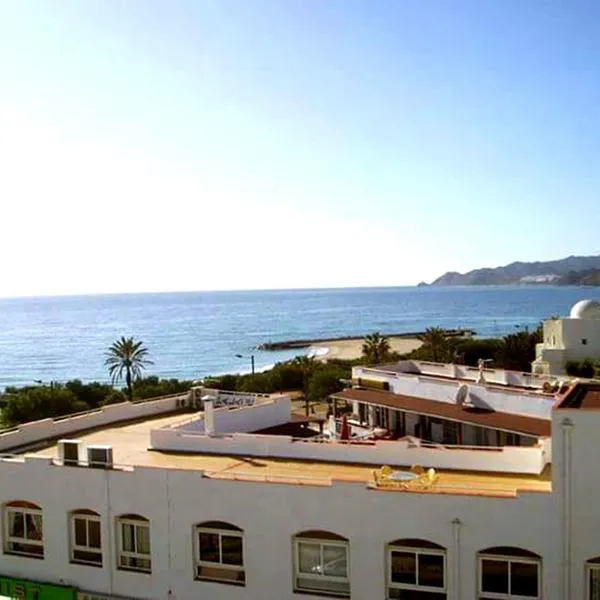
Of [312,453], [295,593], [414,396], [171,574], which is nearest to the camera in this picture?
[295,593]

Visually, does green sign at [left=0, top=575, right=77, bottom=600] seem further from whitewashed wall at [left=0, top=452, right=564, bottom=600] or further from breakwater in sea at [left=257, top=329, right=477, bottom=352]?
breakwater in sea at [left=257, top=329, right=477, bottom=352]

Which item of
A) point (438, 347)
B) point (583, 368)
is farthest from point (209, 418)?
point (438, 347)

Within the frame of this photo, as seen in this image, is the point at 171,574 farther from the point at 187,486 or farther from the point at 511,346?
the point at 511,346

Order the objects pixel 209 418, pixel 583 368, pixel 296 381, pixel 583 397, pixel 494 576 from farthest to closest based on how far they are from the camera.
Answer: pixel 296 381
pixel 583 368
pixel 209 418
pixel 583 397
pixel 494 576

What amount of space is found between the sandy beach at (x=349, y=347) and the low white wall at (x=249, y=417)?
111m

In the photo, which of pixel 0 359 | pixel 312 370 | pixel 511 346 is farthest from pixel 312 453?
pixel 0 359

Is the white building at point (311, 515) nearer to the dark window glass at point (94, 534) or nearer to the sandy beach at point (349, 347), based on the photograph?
the dark window glass at point (94, 534)

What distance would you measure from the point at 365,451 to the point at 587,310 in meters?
37.8

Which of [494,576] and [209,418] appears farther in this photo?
[209,418]

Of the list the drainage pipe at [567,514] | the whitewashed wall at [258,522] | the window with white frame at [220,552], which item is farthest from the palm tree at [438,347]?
the drainage pipe at [567,514]

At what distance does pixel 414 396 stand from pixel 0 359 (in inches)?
6014

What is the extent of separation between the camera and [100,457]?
18.8 metres

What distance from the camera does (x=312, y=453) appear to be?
20531mm

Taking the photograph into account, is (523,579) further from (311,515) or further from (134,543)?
(134,543)
